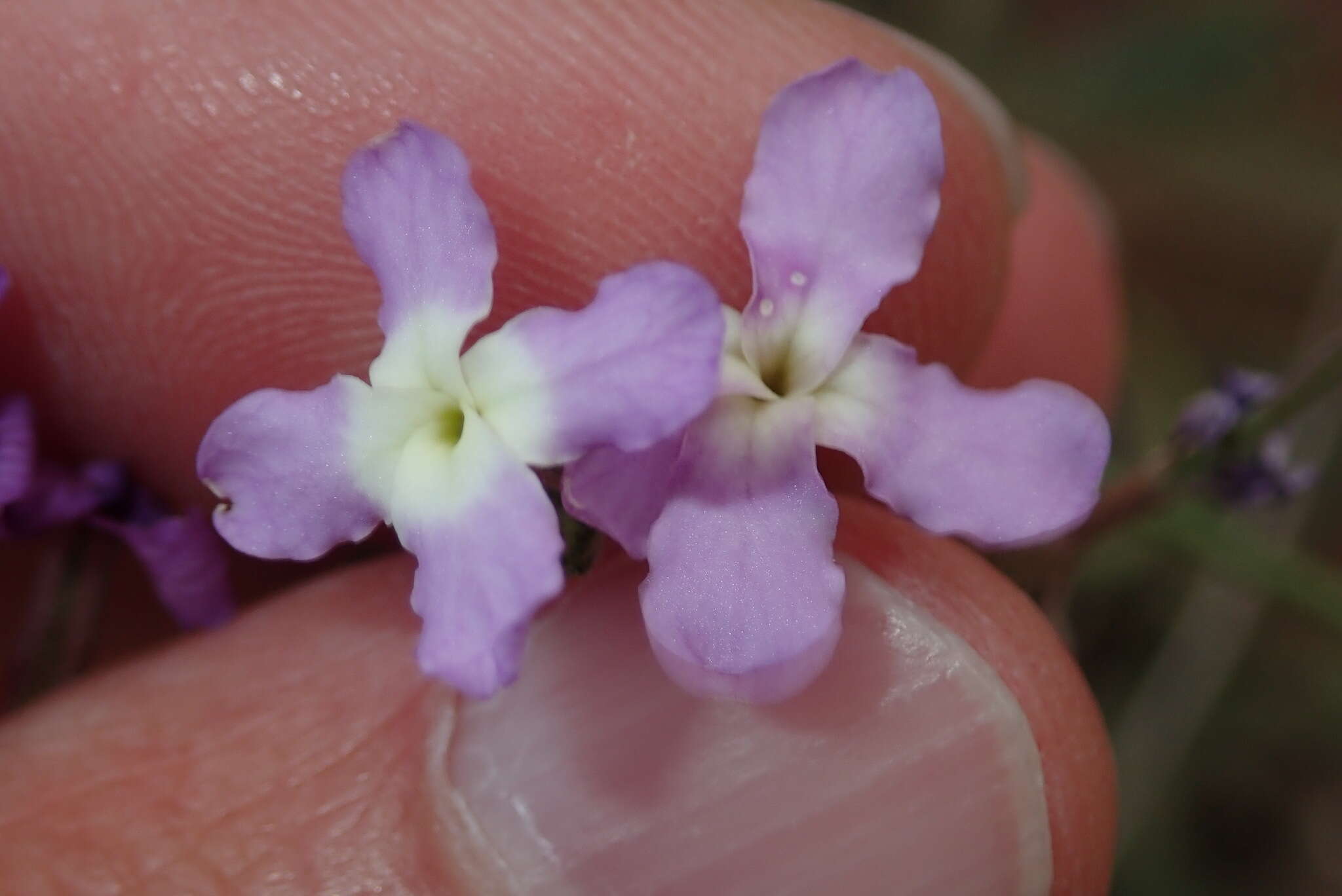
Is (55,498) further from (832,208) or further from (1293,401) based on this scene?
(1293,401)

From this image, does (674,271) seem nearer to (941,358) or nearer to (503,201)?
(503,201)

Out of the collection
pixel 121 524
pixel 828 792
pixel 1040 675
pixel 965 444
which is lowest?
pixel 121 524

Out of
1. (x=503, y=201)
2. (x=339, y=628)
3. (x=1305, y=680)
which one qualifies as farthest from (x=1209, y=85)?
(x=339, y=628)

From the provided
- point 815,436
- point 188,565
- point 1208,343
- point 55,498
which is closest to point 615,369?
point 815,436

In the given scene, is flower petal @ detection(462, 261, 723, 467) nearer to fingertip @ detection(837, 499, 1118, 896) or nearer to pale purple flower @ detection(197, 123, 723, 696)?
pale purple flower @ detection(197, 123, 723, 696)

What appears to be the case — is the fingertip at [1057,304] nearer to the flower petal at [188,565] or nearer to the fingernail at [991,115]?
the fingernail at [991,115]
